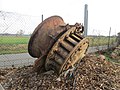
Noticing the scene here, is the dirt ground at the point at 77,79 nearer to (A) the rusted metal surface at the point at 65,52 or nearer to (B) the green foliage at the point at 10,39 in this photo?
(A) the rusted metal surface at the point at 65,52

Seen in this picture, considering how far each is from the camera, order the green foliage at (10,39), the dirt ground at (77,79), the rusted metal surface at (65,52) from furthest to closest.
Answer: the green foliage at (10,39) → the dirt ground at (77,79) → the rusted metal surface at (65,52)

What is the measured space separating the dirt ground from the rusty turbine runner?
262 mm

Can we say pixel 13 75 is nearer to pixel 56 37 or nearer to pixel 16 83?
pixel 16 83

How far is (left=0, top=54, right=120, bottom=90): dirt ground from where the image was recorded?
5.24 meters

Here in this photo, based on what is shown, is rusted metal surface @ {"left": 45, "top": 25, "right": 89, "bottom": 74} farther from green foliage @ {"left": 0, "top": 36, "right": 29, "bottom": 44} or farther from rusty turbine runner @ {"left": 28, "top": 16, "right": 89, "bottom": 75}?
green foliage @ {"left": 0, "top": 36, "right": 29, "bottom": 44}

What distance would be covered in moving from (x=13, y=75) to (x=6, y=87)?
745mm

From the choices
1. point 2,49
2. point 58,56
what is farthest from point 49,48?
point 2,49

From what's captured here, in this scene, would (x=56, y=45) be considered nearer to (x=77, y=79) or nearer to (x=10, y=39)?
(x=77, y=79)

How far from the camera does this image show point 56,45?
16.7 feet

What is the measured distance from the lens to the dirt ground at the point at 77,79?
5.24m

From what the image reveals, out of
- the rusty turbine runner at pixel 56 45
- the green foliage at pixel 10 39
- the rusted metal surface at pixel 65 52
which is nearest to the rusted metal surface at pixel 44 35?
the rusty turbine runner at pixel 56 45

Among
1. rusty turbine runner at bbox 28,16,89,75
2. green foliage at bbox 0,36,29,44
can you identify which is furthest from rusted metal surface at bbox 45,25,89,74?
green foliage at bbox 0,36,29,44

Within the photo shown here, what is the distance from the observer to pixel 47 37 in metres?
5.37

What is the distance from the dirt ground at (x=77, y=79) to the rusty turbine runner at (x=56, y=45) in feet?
0.86
